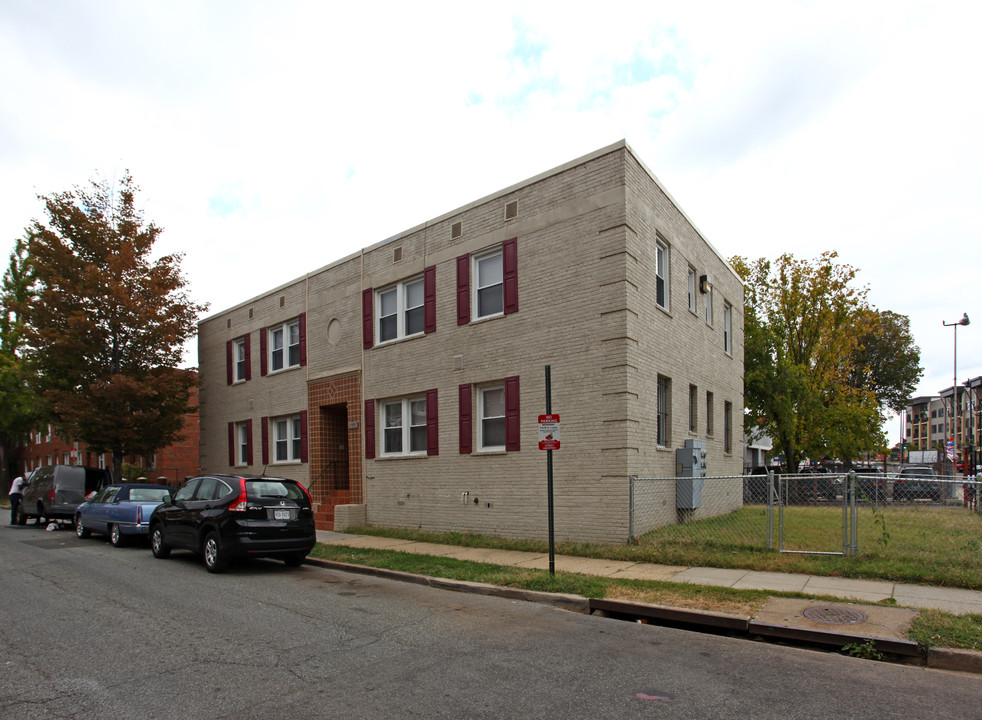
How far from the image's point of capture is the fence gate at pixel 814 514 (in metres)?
10.5

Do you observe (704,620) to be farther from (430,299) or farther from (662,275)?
(430,299)

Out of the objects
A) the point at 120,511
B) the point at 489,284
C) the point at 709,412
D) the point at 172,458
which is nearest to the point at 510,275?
the point at 489,284

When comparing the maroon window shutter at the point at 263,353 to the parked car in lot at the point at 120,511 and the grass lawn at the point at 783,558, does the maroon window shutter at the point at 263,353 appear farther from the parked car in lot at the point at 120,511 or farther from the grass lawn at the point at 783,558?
the grass lawn at the point at 783,558

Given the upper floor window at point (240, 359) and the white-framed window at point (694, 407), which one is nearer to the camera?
the white-framed window at point (694, 407)

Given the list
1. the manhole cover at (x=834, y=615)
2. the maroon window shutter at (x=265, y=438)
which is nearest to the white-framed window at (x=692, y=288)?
the manhole cover at (x=834, y=615)

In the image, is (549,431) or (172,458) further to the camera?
(172,458)

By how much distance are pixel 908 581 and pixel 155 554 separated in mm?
12776

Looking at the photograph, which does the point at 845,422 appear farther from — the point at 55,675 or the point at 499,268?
the point at 55,675

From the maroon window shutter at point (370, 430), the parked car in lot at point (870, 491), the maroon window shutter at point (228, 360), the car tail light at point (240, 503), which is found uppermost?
the maroon window shutter at point (228, 360)

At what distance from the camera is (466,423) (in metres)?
15.4

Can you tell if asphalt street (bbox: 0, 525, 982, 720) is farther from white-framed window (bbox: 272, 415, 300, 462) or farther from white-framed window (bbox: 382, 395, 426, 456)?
white-framed window (bbox: 272, 415, 300, 462)

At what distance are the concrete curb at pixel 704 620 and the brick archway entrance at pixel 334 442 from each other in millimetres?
7935

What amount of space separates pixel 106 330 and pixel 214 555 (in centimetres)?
1543

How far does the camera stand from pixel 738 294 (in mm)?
22141
